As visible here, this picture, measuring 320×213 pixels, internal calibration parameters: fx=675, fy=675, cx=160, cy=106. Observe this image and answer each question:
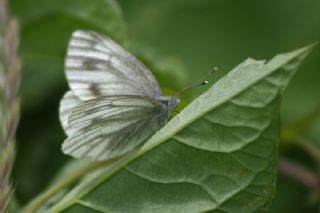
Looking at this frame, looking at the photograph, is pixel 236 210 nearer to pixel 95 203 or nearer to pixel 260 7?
pixel 95 203

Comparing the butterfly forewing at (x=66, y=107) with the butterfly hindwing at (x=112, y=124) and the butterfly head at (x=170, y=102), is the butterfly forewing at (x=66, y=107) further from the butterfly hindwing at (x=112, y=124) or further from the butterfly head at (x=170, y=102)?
the butterfly head at (x=170, y=102)

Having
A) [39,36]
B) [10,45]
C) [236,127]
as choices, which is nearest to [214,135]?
[236,127]

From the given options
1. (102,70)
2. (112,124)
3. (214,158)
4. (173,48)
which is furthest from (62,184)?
(173,48)

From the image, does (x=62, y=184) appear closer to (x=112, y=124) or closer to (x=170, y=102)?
(x=112, y=124)

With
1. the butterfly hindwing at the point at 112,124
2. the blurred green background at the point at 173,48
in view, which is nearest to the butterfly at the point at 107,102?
the butterfly hindwing at the point at 112,124

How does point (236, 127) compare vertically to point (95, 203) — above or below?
above

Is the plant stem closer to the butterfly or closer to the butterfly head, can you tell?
the butterfly
